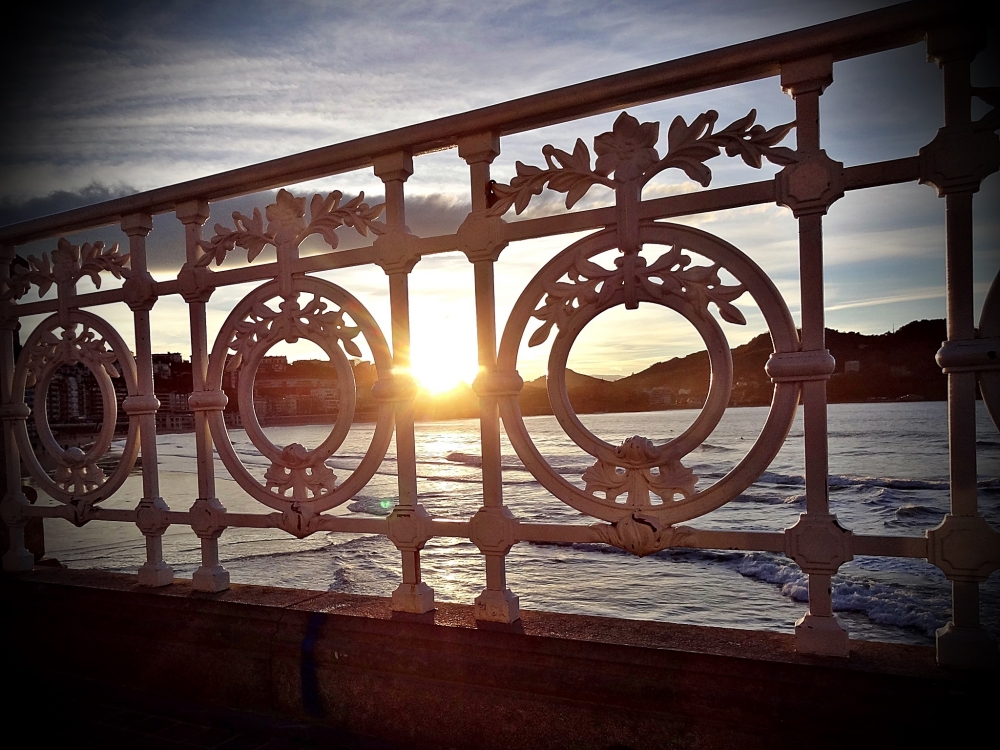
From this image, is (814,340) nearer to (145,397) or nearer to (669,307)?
(669,307)

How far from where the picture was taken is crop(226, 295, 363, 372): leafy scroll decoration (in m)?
3.30

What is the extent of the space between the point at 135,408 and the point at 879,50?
3.92m

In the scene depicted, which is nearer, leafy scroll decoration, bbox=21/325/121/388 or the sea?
leafy scroll decoration, bbox=21/325/121/388

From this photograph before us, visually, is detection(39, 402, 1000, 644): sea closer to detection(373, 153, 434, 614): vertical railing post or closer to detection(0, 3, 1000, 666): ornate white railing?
detection(373, 153, 434, 614): vertical railing post

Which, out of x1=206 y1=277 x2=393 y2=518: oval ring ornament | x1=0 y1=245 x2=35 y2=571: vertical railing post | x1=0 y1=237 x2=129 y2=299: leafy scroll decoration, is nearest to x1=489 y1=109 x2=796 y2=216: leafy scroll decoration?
x1=206 y1=277 x2=393 y2=518: oval ring ornament

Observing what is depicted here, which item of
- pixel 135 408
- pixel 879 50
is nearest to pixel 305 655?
pixel 135 408

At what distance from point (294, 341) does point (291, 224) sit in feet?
1.88

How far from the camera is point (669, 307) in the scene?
103 inches

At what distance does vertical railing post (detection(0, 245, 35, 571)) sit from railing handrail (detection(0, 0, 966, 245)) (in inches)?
46.6

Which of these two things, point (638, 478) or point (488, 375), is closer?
point (638, 478)

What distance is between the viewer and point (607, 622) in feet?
9.61

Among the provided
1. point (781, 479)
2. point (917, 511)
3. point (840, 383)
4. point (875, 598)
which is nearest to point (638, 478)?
point (875, 598)

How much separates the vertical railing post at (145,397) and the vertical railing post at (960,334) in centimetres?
375

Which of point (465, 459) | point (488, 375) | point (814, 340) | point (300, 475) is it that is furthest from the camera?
point (465, 459)
